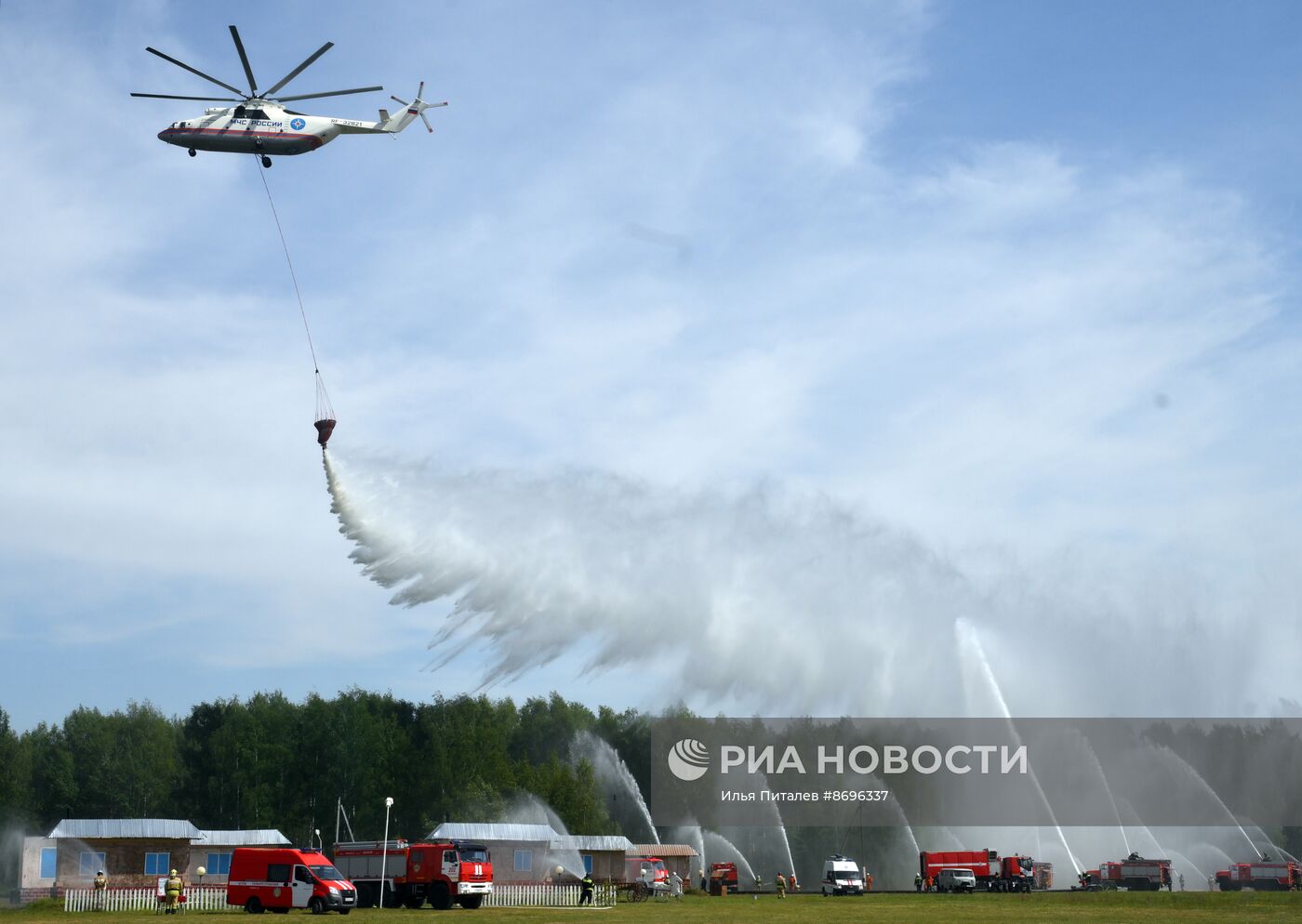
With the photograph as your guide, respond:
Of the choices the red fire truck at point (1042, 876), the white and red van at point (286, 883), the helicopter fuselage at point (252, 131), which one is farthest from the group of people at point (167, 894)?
the red fire truck at point (1042, 876)

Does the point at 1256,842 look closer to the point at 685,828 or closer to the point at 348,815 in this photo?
the point at 685,828

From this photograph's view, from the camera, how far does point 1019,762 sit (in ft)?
324

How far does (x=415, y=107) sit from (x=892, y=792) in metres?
86.5

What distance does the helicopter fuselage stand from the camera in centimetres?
6284

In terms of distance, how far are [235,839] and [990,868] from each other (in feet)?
166

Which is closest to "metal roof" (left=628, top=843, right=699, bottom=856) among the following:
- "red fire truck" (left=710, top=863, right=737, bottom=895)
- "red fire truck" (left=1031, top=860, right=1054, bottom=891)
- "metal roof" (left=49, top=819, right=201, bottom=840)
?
"red fire truck" (left=710, top=863, right=737, bottom=895)

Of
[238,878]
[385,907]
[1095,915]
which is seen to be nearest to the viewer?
[1095,915]

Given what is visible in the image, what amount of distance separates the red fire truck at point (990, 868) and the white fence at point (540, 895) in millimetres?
26943

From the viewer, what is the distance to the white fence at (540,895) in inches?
2724

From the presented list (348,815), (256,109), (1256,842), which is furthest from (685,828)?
(256,109)

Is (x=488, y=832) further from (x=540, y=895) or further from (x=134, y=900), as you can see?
(x=134, y=900)

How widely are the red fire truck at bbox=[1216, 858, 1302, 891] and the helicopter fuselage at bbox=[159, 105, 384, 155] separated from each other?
8040 cm

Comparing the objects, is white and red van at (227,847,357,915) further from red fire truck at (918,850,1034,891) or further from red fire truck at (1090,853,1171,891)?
red fire truck at (1090,853,1171,891)

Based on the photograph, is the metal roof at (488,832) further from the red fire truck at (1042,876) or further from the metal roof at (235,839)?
the red fire truck at (1042,876)
